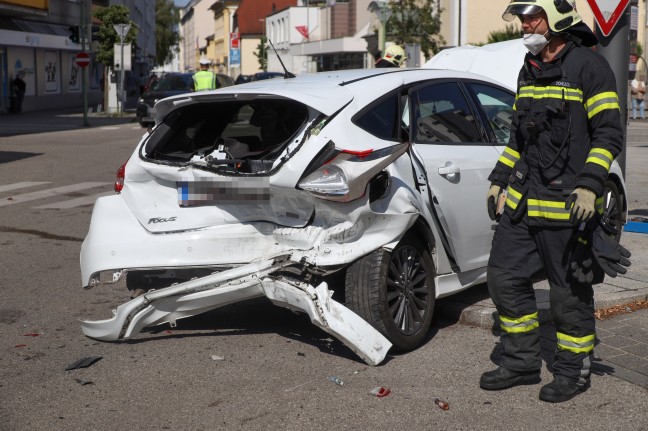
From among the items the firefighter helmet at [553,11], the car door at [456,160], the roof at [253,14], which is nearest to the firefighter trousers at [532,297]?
the firefighter helmet at [553,11]

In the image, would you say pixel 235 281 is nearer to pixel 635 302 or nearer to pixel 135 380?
pixel 135 380

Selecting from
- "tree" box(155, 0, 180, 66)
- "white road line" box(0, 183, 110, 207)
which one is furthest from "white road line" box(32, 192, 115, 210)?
"tree" box(155, 0, 180, 66)

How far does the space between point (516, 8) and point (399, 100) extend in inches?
55.5

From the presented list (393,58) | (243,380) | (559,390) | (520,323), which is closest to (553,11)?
(520,323)

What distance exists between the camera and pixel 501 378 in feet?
15.9

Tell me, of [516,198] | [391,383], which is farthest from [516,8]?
[391,383]

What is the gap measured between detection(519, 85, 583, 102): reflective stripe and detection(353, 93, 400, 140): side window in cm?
116

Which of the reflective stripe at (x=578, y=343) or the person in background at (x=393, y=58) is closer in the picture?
the reflective stripe at (x=578, y=343)

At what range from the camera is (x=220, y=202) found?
221 inches

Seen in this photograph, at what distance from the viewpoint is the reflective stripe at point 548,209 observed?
459 centimetres

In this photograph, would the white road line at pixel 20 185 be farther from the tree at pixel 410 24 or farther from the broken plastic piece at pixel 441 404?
the tree at pixel 410 24

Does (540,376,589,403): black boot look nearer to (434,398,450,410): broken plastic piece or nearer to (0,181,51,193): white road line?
(434,398,450,410): broken plastic piece

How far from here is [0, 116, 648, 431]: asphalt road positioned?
448 centimetres

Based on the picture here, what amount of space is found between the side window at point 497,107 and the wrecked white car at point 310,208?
0.30m
